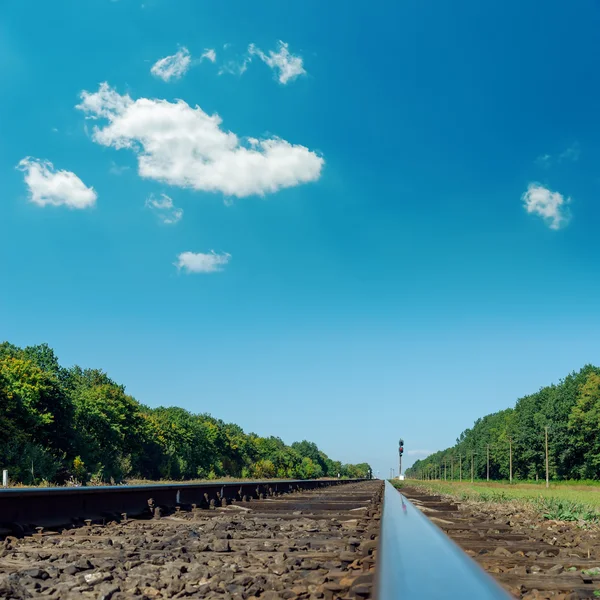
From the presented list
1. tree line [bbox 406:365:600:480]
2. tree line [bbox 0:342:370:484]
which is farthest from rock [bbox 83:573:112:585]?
tree line [bbox 406:365:600:480]

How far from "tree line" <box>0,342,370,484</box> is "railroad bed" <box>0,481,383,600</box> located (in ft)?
101

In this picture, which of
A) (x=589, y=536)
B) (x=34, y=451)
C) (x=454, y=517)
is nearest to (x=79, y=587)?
(x=589, y=536)

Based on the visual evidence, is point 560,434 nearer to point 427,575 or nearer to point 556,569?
point 556,569

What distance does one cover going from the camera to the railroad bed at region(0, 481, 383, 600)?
347cm

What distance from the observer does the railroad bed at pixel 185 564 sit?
3.47 metres

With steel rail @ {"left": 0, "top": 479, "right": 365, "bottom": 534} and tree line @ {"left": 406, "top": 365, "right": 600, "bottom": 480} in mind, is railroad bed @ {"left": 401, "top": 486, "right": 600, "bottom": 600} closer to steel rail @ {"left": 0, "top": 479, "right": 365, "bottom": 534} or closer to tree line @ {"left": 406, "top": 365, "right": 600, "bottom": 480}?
steel rail @ {"left": 0, "top": 479, "right": 365, "bottom": 534}

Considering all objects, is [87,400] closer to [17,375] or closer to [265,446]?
[17,375]

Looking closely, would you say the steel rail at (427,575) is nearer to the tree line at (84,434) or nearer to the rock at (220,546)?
the rock at (220,546)

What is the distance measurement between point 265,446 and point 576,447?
56.9 meters

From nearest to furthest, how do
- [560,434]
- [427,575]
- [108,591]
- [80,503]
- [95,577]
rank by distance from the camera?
[427,575]
[108,591]
[95,577]
[80,503]
[560,434]

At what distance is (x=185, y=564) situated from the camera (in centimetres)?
429

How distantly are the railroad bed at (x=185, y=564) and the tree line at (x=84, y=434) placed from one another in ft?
101

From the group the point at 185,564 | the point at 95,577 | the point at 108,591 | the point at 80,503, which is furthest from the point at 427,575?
the point at 80,503

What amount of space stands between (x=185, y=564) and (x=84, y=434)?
51511 mm
